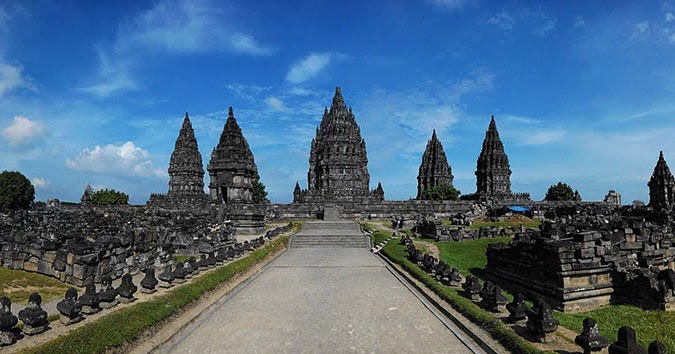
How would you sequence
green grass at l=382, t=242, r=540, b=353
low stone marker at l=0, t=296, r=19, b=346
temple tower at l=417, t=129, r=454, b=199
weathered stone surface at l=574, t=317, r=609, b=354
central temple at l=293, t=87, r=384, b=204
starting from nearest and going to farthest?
low stone marker at l=0, t=296, r=19, b=346, weathered stone surface at l=574, t=317, r=609, b=354, green grass at l=382, t=242, r=540, b=353, central temple at l=293, t=87, r=384, b=204, temple tower at l=417, t=129, r=454, b=199

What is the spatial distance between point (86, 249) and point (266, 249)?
8.67 m

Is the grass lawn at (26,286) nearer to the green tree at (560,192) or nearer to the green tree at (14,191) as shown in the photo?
the green tree at (14,191)

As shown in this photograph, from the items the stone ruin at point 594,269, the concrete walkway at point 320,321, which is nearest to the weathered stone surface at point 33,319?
the concrete walkway at point 320,321

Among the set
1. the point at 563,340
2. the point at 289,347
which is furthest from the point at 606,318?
the point at 289,347

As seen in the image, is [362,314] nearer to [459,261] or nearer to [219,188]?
[459,261]

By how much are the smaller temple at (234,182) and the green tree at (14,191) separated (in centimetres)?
4031

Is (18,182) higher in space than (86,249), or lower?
higher

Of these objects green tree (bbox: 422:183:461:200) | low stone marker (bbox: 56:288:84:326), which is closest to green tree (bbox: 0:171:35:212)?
low stone marker (bbox: 56:288:84:326)

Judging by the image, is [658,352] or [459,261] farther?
[459,261]

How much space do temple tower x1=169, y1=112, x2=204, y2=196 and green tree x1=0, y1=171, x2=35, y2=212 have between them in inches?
740

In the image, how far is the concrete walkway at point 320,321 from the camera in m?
6.98

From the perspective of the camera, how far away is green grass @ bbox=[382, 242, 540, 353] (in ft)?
21.5

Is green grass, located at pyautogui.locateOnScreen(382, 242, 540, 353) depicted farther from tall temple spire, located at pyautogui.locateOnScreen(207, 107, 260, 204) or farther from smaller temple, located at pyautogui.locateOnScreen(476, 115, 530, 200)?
smaller temple, located at pyautogui.locateOnScreen(476, 115, 530, 200)

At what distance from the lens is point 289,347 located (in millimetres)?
6895
